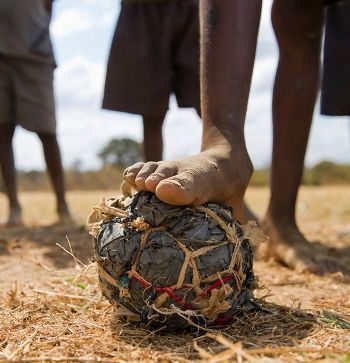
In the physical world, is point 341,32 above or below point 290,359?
above

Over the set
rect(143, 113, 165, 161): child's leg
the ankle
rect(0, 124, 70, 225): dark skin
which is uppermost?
rect(143, 113, 165, 161): child's leg

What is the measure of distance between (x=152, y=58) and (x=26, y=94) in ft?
3.49

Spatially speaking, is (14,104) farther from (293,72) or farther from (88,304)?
(88,304)

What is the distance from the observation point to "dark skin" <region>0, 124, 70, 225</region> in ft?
12.9

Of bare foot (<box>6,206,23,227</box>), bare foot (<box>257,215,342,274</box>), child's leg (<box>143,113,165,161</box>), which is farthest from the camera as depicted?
bare foot (<box>6,206,23,227</box>)

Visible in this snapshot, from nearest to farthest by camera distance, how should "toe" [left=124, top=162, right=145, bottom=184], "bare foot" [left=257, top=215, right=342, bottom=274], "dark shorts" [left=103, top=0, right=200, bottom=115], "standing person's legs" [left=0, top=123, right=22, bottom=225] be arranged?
"toe" [left=124, top=162, right=145, bottom=184]
"bare foot" [left=257, top=215, right=342, bottom=274]
"dark shorts" [left=103, top=0, right=200, bottom=115]
"standing person's legs" [left=0, top=123, right=22, bottom=225]

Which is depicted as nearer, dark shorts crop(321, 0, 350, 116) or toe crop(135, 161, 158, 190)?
toe crop(135, 161, 158, 190)

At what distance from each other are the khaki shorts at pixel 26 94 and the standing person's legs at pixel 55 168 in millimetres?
131

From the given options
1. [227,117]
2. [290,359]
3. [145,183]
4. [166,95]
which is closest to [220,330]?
[290,359]

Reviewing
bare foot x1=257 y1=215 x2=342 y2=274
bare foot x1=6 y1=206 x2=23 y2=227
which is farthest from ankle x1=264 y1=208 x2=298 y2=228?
bare foot x1=6 y1=206 x2=23 y2=227

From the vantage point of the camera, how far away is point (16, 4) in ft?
12.1

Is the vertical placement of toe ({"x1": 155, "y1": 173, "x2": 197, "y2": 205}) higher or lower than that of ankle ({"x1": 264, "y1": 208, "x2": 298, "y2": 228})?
higher

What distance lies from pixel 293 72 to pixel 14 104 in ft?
7.11

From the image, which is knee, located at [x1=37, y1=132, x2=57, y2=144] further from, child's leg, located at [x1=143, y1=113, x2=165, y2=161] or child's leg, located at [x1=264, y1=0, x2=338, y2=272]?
child's leg, located at [x1=264, y1=0, x2=338, y2=272]
